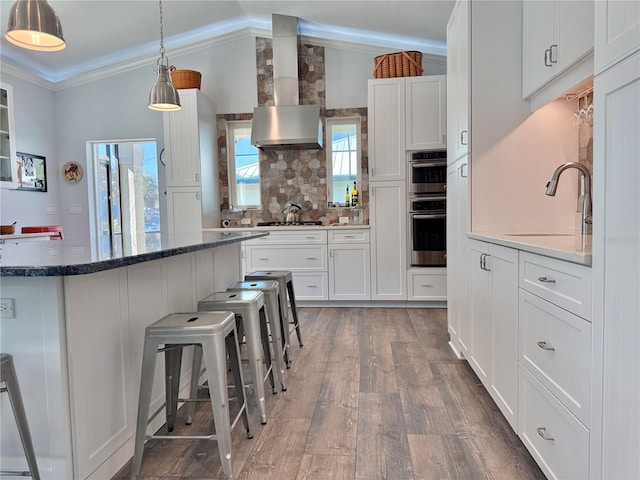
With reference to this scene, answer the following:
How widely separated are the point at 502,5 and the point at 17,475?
3.22 meters

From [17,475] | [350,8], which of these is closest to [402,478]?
[17,475]

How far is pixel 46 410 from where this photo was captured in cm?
142

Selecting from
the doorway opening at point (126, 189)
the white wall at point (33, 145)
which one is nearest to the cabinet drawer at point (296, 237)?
the doorway opening at point (126, 189)

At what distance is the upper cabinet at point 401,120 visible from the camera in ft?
14.5

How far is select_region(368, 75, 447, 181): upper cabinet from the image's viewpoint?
4.42 metres

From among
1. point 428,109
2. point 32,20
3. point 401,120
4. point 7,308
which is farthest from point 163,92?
point 428,109

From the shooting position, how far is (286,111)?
4.71 m

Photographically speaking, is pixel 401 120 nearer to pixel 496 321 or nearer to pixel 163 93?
pixel 163 93

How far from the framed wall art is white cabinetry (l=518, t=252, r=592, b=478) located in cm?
535

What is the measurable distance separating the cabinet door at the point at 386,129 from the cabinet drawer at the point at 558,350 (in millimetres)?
3000

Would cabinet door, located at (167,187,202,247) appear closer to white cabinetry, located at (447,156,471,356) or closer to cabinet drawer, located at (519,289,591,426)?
white cabinetry, located at (447,156,471,356)

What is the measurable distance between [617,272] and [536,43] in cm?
173

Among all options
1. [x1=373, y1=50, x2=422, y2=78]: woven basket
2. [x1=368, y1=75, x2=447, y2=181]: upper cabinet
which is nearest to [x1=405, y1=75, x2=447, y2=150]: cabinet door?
[x1=368, y1=75, x2=447, y2=181]: upper cabinet

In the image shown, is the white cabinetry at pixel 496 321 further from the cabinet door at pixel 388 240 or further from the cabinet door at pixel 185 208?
the cabinet door at pixel 185 208
